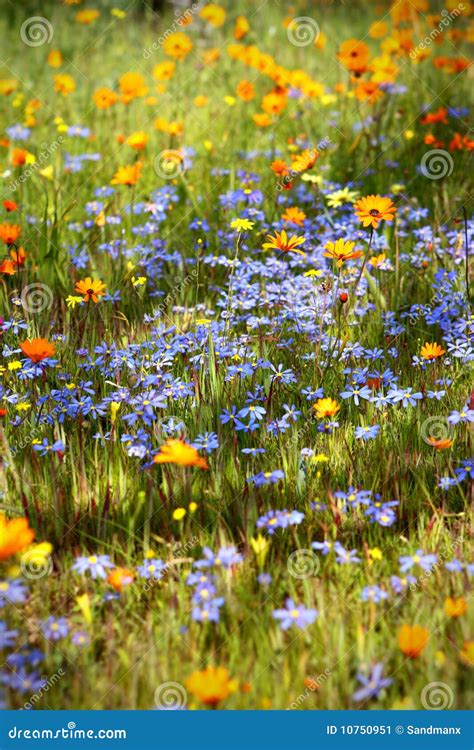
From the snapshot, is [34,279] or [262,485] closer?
[262,485]

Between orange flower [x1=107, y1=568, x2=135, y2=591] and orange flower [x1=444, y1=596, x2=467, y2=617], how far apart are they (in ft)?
2.62

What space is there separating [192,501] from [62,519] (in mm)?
382

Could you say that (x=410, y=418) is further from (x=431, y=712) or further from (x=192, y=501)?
(x=431, y=712)

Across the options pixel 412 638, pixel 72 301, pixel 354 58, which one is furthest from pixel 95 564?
pixel 354 58

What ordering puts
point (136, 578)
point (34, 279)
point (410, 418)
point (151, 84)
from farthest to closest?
point (151, 84) < point (34, 279) < point (410, 418) < point (136, 578)

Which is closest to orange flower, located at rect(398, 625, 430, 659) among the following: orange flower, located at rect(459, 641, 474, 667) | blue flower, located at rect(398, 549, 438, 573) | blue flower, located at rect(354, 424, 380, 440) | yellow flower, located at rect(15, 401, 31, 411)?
orange flower, located at rect(459, 641, 474, 667)

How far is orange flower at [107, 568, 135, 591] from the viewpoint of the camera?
6.65 ft

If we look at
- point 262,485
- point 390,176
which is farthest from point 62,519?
point 390,176

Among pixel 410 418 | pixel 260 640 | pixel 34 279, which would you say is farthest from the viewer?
pixel 34 279

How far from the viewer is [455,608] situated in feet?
6.34

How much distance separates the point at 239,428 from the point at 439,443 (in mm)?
610

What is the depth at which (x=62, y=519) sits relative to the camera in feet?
7.57

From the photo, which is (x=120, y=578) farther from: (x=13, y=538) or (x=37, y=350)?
(x=37, y=350)

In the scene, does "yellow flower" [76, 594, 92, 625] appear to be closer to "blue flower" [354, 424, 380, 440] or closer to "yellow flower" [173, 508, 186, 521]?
"yellow flower" [173, 508, 186, 521]
